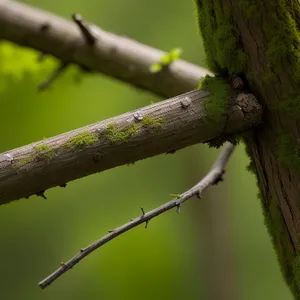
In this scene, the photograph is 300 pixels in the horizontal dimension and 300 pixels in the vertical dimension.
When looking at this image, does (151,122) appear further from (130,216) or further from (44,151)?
(130,216)

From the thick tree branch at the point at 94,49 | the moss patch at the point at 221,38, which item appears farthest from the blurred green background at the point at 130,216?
the moss patch at the point at 221,38

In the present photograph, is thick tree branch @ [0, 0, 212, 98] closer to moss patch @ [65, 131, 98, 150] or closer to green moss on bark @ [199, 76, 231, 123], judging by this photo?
green moss on bark @ [199, 76, 231, 123]

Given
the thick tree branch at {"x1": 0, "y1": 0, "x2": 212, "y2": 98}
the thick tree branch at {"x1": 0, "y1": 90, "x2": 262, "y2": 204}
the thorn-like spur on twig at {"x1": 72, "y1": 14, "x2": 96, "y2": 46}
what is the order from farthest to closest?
the thick tree branch at {"x1": 0, "y1": 0, "x2": 212, "y2": 98}
the thorn-like spur on twig at {"x1": 72, "y1": 14, "x2": 96, "y2": 46}
the thick tree branch at {"x1": 0, "y1": 90, "x2": 262, "y2": 204}

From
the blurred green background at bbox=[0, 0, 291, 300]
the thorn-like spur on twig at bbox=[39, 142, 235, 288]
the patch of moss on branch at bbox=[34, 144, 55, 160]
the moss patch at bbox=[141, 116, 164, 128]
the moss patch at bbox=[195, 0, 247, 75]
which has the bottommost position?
the thorn-like spur on twig at bbox=[39, 142, 235, 288]

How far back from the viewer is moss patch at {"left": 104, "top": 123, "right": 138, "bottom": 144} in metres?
0.65

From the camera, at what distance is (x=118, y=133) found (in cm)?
65

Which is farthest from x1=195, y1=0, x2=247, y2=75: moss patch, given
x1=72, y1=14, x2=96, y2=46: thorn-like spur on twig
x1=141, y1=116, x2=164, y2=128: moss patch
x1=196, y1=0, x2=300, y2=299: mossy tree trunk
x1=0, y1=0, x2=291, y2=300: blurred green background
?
x1=0, y1=0, x2=291, y2=300: blurred green background

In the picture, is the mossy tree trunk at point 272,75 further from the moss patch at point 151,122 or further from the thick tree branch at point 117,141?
the moss patch at point 151,122

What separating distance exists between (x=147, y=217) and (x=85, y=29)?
627 mm

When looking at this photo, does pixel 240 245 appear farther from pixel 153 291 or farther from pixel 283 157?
pixel 283 157

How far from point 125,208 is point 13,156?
1.74 metres

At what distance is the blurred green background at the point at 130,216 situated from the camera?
2.16 metres

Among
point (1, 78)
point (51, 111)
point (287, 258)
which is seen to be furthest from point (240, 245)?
point (287, 258)

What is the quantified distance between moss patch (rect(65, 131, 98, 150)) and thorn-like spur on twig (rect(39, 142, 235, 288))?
0.40ft
